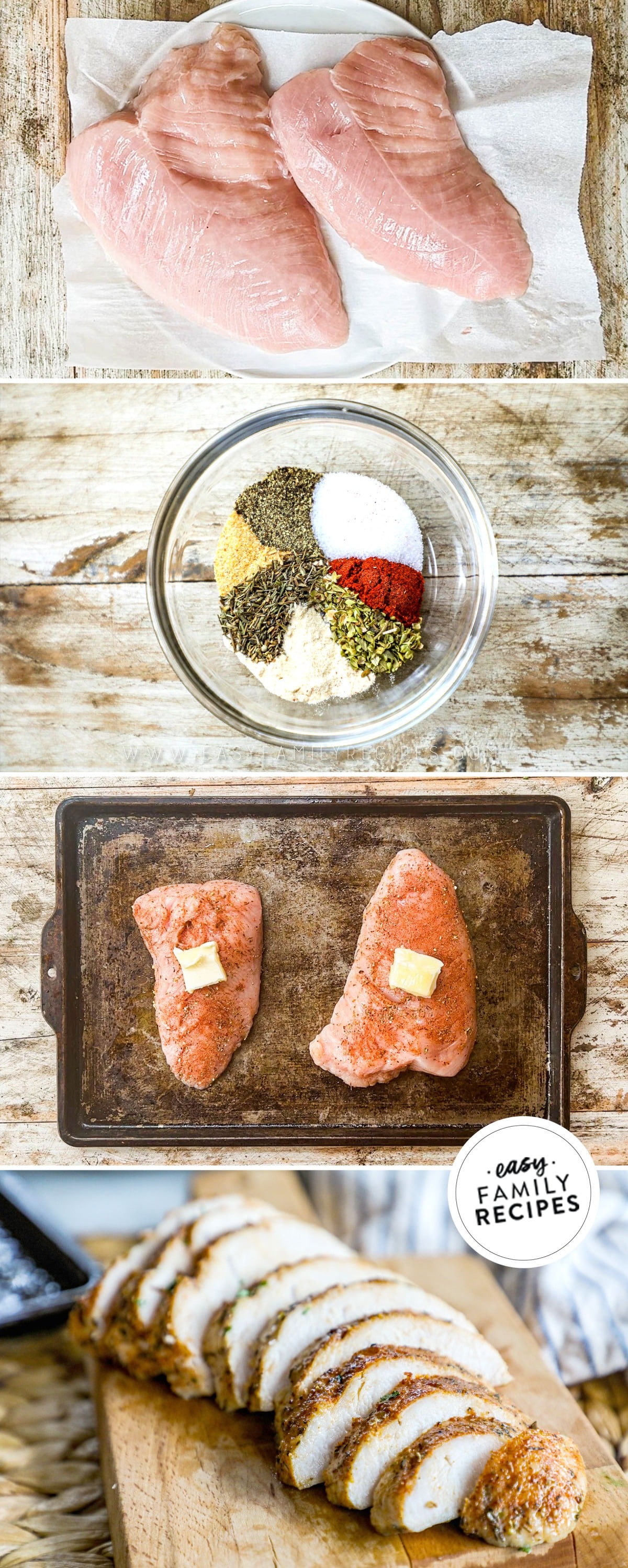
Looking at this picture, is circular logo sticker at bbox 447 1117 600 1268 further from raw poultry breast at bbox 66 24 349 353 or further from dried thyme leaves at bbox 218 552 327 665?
raw poultry breast at bbox 66 24 349 353

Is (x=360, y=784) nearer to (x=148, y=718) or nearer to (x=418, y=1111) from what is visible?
(x=148, y=718)

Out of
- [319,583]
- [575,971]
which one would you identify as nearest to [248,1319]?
[575,971]

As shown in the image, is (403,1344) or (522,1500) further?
(403,1344)

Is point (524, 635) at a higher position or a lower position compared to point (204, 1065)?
higher

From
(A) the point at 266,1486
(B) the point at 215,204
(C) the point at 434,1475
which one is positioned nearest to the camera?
(C) the point at 434,1475

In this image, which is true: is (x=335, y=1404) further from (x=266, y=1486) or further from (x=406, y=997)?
(x=406, y=997)

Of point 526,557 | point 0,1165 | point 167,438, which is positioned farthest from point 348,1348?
point 167,438
